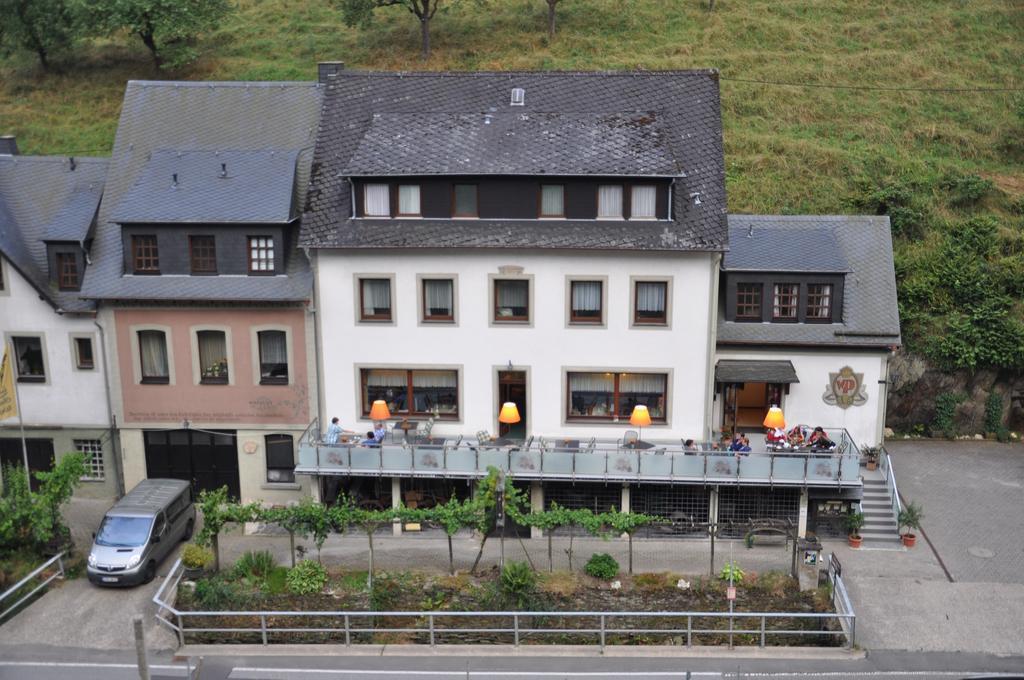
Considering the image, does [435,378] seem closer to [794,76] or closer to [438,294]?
[438,294]

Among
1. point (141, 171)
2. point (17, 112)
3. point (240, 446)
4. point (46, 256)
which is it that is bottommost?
point (240, 446)

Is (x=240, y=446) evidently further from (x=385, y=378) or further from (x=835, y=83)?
(x=835, y=83)

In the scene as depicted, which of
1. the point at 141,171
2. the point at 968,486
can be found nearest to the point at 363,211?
the point at 141,171

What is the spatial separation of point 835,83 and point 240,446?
43092 mm

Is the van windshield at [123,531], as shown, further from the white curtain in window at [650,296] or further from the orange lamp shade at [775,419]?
the orange lamp shade at [775,419]

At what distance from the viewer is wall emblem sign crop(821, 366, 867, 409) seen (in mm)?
30734

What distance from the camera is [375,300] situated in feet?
97.7

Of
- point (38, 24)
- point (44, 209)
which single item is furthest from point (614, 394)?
point (38, 24)

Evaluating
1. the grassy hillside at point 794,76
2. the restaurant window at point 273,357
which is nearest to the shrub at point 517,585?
the restaurant window at point 273,357

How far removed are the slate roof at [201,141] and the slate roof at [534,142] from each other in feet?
4.08

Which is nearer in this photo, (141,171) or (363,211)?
(363,211)

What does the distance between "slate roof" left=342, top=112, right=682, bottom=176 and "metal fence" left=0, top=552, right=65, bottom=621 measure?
14.2m

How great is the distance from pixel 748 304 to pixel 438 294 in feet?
34.4

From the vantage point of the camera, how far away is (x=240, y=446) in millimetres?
30672
